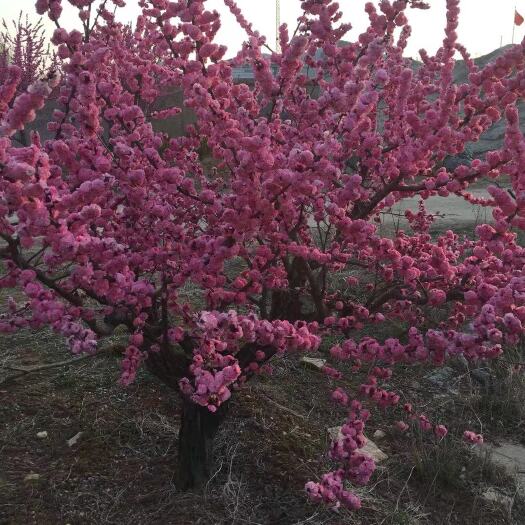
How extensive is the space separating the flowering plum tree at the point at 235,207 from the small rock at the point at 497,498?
39 centimetres

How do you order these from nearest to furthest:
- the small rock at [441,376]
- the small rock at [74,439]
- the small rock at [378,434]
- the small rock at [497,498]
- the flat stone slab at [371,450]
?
the small rock at [497,498] < the small rock at [74,439] < the flat stone slab at [371,450] < the small rock at [378,434] < the small rock at [441,376]

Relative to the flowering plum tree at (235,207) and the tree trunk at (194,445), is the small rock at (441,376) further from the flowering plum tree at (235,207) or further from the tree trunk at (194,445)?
the tree trunk at (194,445)

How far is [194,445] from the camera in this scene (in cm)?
272

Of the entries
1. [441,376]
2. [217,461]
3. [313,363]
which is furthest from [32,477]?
[441,376]

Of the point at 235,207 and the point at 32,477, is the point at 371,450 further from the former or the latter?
the point at 235,207

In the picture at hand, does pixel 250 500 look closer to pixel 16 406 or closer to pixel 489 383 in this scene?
pixel 16 406

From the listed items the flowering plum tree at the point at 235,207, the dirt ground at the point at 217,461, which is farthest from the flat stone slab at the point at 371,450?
the flowering plum tree at the point at 235,207

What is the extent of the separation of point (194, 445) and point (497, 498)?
1582mm

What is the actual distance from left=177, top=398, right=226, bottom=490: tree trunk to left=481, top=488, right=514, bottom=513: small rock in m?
1.45

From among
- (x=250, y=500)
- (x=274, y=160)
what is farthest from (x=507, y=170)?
(x=250, y=500)

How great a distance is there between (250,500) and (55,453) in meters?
1.06

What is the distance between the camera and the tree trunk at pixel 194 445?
2705 millimetres

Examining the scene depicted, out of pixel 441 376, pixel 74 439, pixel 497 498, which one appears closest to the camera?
pixel 497 498

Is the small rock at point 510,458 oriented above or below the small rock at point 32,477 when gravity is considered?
below
